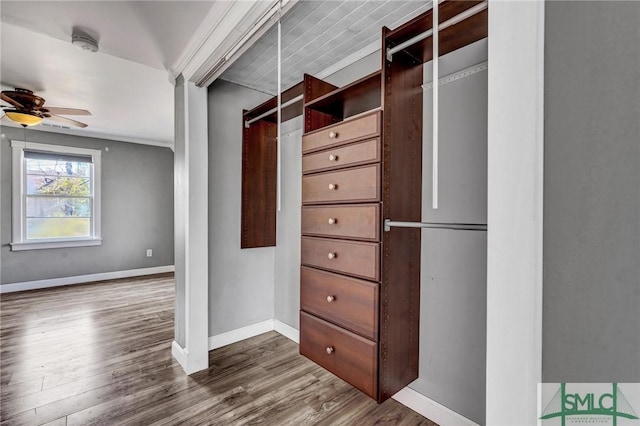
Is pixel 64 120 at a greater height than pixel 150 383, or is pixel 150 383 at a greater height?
pixel 64 120

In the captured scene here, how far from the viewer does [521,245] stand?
569mm

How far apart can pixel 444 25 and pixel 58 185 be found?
5757 millimetres

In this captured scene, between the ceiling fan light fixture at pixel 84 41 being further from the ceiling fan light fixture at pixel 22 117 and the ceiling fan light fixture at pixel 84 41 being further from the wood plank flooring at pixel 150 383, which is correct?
the wood plank flooring at pixel 150 383

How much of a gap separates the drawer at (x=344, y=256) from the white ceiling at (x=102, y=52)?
1.44 metres

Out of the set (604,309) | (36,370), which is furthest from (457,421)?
(36,370)

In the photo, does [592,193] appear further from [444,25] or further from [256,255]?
[256,255]

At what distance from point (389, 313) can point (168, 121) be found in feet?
13.4

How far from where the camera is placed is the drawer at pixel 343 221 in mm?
1425

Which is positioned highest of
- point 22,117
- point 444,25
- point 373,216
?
point 22,117

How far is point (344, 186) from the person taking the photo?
5.13 feet

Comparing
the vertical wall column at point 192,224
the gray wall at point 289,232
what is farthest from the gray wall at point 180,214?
the gray wall at point 289,232

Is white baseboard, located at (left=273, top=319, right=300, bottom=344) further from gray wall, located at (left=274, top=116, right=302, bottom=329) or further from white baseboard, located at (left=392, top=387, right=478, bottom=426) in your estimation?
white baseboard, located at (left=392, top=387, right=478, bottom=426)

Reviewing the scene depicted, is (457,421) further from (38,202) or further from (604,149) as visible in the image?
(38,202)

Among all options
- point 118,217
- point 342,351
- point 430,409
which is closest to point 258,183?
point 342,351
